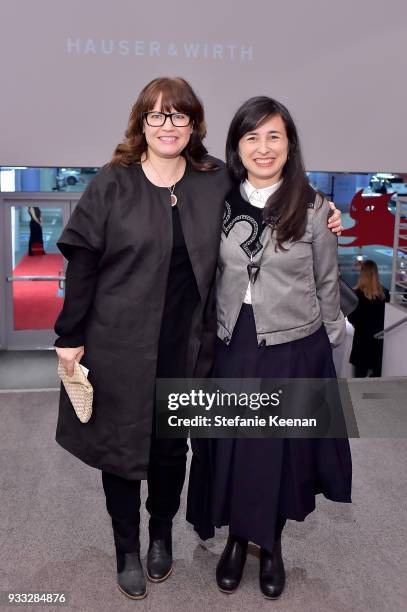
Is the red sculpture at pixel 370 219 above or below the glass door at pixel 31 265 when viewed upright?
above

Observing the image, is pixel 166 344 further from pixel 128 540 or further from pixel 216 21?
pixel 216 21

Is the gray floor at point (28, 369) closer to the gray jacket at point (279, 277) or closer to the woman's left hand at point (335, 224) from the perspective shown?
the gray jacket at point (279, 277)

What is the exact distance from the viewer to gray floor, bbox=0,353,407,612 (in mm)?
2209

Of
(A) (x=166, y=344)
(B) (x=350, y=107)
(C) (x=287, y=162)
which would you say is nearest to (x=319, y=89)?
(B) (x=350, y=107)

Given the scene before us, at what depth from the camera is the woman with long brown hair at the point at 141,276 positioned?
6.19ft

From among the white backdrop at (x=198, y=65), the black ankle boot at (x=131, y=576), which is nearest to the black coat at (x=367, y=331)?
the white backdrop at (x=198, y=65)

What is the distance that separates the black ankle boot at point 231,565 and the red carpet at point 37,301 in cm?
763

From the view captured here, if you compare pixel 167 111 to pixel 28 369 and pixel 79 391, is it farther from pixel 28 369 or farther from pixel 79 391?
pixel 28 369

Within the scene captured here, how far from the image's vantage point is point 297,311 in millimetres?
2014

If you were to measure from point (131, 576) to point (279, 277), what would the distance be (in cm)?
109

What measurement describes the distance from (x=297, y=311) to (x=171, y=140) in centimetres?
62

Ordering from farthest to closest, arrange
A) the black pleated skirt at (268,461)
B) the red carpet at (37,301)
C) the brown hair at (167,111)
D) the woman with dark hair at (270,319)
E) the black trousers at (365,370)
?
1. the red carpet at (37,301)
2. the black trousers at (365,370)
3. the black pleated skirt at (268,461)
4. the woman with dark hair at (270,319)
5. the brown hair at (167,111)

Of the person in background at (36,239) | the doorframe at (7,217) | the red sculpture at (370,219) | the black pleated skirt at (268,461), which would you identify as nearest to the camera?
the black pleated skirt at (268,461)

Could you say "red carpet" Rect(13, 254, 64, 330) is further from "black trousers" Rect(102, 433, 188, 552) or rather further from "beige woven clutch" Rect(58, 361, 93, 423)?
"beige woven clutch" Rect(58, 361, 93, 423)
